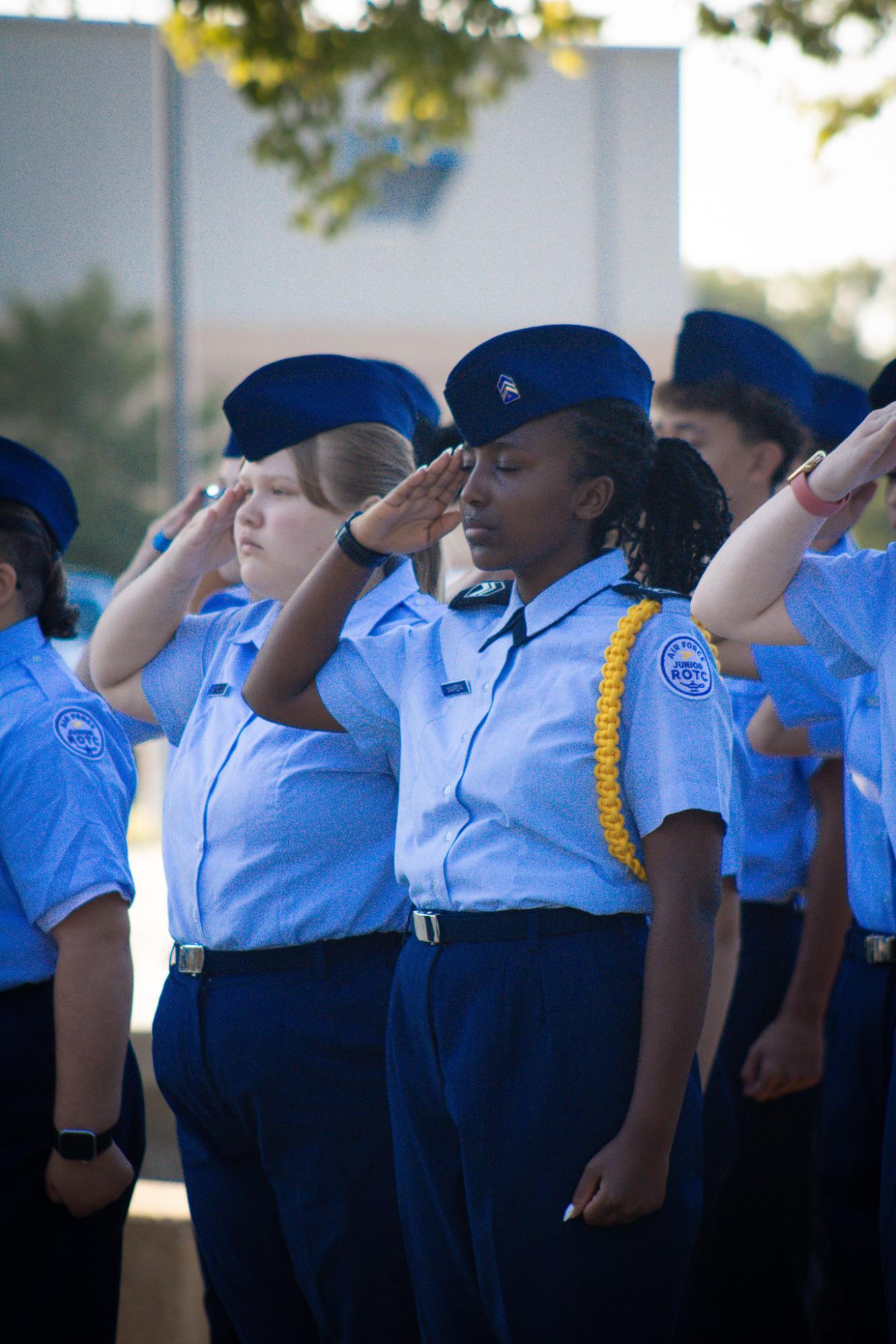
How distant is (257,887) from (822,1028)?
63.3 inches

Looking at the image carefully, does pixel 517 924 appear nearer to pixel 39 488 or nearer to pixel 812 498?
pixel 812 498

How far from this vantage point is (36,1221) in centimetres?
282

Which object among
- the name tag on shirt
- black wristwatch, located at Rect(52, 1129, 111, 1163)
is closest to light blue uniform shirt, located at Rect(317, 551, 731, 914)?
the name tag on shirt

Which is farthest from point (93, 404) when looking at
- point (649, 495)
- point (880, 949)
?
point (649, 495)

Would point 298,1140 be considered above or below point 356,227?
below

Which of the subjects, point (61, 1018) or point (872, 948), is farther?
point (872, 948)

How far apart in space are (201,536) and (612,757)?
121 centimetres

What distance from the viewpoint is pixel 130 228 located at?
→ 20938 millimetres

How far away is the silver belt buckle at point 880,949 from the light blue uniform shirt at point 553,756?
0.89m

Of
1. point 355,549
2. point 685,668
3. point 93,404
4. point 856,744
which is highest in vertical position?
point 355,549

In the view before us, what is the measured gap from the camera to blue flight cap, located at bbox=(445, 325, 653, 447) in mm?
2443

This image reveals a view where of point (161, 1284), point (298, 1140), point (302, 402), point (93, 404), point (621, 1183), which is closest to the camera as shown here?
point (621, 1183)

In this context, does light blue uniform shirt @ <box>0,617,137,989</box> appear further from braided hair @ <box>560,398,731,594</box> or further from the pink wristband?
the pink wristband

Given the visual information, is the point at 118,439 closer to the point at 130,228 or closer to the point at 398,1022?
the point at 130,228
